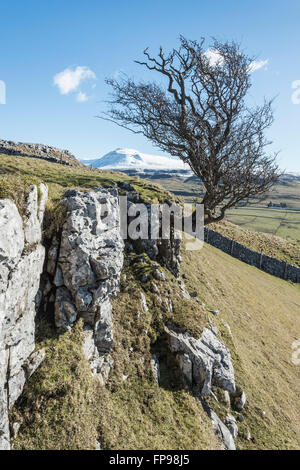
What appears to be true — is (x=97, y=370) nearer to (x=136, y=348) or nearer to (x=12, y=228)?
(x=136, y=348)

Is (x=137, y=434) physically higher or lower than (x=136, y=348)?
lower

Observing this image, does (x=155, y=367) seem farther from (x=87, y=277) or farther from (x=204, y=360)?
(x=87, y=277)

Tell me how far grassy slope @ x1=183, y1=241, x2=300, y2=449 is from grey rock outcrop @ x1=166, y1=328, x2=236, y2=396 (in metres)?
1.02

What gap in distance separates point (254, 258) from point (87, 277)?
32.1 meters

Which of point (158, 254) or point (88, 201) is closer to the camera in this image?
point (88, 201)

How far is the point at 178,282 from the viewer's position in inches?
540

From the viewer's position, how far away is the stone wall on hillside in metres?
34.8

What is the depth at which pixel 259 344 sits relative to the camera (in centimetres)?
1490

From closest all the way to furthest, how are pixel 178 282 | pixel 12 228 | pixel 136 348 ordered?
pixel 12 228 → pixel 136 348 → pixel 178 282

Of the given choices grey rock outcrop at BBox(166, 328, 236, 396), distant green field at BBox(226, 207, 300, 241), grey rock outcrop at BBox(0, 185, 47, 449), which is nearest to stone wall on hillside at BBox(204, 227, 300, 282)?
grey rock outcrop at BBox(166, 328, 236, 396)

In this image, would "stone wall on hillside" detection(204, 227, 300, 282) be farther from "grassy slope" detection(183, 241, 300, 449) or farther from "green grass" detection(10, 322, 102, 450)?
"green grass" detection(10, 322, 102, 450)

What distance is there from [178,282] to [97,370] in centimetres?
677

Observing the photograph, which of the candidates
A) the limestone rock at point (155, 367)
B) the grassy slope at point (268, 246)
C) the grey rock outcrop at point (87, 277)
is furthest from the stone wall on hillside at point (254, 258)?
the grey rock outcrop at point (87, 277)
